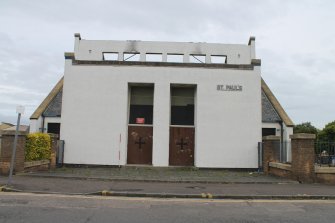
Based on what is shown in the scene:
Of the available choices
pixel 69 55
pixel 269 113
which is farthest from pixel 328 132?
pixel 69 55

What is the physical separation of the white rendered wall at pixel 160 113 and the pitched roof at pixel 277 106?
429 centimetres

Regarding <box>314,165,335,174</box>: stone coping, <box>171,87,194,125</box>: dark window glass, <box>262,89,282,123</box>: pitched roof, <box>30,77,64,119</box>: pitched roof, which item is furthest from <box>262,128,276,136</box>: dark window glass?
<box>30,77,64,119</box>: pitched roof

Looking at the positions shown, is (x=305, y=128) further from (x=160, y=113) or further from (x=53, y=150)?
(x=53, y=150)

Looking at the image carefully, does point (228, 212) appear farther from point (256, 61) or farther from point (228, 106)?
point (256, 61)

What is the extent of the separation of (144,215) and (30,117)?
1721 centimetres

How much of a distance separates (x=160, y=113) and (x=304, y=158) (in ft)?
27.3

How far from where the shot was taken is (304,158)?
46.5ft

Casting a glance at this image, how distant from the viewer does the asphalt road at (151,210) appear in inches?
289

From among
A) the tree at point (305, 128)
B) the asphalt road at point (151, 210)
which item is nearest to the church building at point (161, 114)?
the asphalt road at point (151, 210)

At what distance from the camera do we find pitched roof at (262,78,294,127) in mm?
23094

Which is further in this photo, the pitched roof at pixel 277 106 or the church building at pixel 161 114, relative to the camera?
the pitched roof at pixel 277 106

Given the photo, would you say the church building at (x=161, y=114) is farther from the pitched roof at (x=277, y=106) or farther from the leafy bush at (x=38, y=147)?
the pitched roof at (x=277, y=106)

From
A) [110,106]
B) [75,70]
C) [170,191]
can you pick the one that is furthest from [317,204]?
[75,70]

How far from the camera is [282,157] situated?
16.9 m
